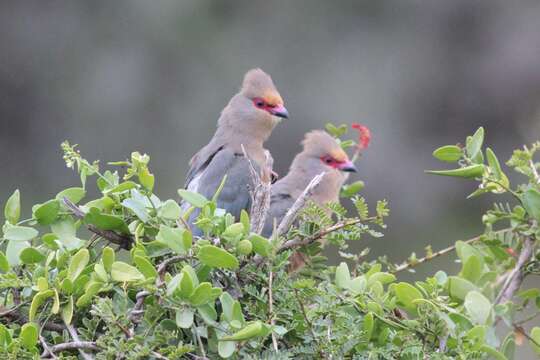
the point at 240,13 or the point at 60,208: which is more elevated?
the point at 240,13

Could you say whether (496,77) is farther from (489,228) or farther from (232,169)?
(489,228)

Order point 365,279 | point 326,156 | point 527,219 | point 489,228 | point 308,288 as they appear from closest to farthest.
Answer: point 308,288 < point 365,279 < point 527,219 < point 489,228 < point 326,156

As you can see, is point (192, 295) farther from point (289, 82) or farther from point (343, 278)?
point (289, 82)

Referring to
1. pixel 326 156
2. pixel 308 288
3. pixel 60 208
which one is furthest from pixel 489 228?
pixel 326 156

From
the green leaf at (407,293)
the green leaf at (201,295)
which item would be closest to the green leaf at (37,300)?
the green leaf at (201,295)

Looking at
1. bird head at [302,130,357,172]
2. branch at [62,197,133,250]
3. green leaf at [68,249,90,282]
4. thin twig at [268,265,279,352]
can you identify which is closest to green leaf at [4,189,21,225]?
branch at [62,197,133,250]

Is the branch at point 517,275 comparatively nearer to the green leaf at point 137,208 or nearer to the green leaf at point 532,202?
the green leaf at point 532,202

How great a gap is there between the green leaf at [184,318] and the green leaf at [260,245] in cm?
24

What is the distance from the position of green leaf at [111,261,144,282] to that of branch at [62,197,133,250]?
24cm

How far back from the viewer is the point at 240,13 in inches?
471

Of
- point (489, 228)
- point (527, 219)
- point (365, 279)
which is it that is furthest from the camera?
point (489, 228)

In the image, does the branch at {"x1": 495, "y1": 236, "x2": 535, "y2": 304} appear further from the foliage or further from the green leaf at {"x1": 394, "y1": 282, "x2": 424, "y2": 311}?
the green leaf at {"x1": 394, "y1": 282, "x2": 424, "y2": 311}

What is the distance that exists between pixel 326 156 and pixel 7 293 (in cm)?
363

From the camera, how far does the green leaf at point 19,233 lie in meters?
2.49
